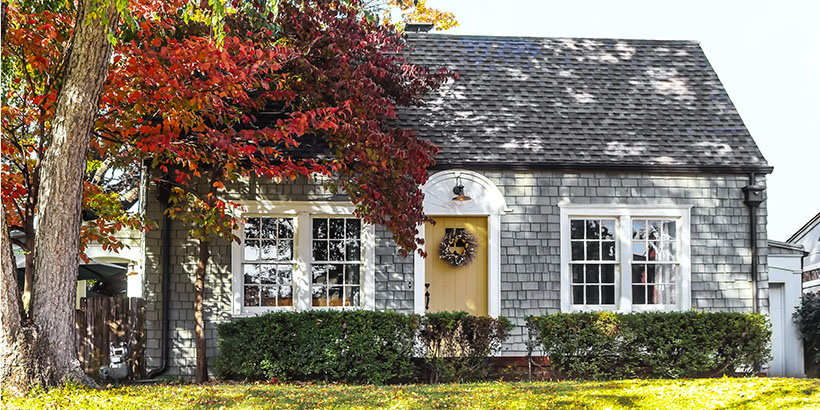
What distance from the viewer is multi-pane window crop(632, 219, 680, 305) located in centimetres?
1251

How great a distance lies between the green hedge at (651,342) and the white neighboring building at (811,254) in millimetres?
7454

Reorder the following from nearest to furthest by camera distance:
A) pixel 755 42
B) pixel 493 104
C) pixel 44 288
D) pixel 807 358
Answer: pixel 44 288
pixel 493 104
pixel 807 358
pixel 755 42

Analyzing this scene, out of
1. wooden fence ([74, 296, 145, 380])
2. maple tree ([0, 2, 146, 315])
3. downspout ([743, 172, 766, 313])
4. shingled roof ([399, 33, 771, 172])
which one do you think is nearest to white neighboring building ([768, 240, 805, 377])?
downspout ([743, 172, 766, 313])

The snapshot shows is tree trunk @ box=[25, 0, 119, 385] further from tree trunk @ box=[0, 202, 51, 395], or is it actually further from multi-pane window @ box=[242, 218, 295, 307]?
multi-pane window @ box=[242, 218, 295, 307]

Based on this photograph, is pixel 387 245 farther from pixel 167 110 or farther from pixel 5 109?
pixel 5 109

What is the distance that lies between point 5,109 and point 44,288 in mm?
2504

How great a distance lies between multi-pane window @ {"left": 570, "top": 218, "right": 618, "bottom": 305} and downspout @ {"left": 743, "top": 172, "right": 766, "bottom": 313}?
2044mm

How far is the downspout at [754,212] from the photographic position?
→ 12453mm

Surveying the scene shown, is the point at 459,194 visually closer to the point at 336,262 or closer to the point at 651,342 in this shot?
the point at 336,262

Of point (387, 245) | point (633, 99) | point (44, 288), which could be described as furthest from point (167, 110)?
point (633, 99)

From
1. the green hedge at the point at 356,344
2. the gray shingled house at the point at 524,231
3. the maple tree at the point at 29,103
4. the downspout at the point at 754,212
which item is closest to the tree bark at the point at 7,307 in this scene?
the maple tree at the point at 29,103

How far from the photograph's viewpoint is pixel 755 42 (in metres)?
30.8

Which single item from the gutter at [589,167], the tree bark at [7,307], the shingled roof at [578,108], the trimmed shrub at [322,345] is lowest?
the trimmed shrub at [322,345]

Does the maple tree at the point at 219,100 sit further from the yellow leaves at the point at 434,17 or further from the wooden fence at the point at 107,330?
the yellow leaves at the point at 434,17
